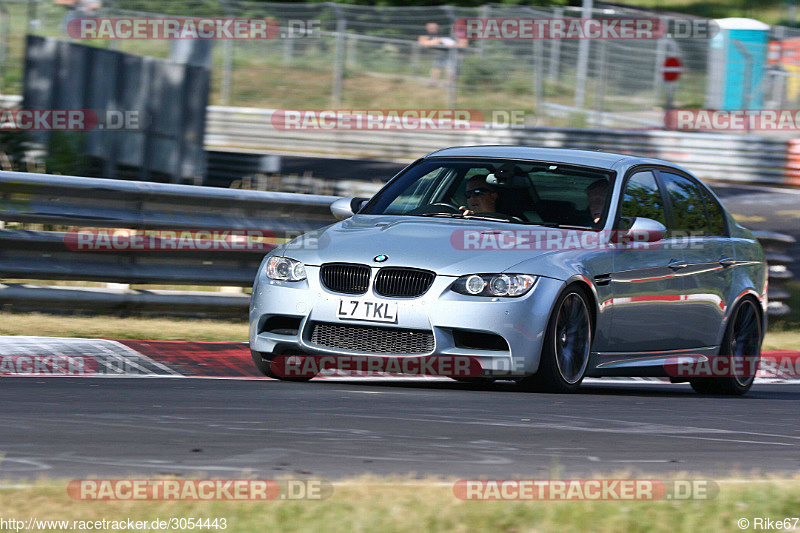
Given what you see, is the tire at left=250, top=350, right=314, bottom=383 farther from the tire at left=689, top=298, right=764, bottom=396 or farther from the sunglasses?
the tire at left=689, top=298, right=764, bottom=396

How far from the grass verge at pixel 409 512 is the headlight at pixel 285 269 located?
341 cm

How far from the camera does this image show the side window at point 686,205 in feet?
30.0

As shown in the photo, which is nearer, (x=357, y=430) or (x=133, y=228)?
(x=357, y=430)

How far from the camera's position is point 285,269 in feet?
25.6

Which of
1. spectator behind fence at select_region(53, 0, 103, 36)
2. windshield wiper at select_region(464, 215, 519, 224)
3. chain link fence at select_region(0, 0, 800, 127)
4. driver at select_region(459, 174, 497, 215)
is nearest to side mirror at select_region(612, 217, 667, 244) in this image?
windshield wiper at select_region(464, 215, 519, 224)

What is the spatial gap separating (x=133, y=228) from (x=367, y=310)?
3.31 m

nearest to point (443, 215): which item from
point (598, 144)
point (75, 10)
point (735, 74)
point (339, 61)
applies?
point (75, 10)

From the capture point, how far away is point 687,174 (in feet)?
31.4

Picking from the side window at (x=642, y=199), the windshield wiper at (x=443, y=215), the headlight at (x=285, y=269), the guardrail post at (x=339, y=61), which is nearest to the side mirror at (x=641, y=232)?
the side window at (x=642, y=199)

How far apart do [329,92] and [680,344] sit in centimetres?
2082

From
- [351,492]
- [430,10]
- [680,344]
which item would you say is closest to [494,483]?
[351,492]

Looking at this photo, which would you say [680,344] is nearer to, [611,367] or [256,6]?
[611,367]

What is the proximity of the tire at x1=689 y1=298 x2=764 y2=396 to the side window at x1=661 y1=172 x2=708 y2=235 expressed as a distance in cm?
69

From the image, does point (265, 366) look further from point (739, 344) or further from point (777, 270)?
point (777, 270)
